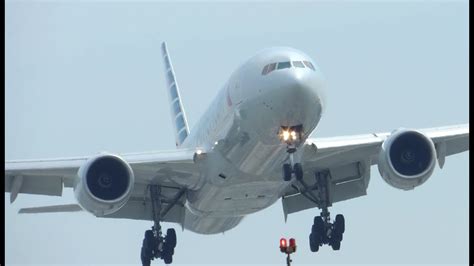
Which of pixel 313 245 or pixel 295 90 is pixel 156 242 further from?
pixel 295 90

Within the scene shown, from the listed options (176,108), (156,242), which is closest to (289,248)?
(156,242)

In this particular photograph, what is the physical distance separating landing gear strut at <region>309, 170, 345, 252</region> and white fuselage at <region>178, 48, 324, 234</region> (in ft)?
4.99

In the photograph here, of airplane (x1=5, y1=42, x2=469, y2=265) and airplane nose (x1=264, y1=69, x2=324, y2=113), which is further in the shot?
airplane (x1=5, y1=42, x2=469, y2=265)

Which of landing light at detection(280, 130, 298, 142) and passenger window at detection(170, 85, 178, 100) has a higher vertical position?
passenger window at detection(170, 85, 178, 100)

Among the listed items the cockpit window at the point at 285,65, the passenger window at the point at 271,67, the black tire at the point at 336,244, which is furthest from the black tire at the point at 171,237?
the passenger window at the point at 271,67

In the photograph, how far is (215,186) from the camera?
2784cm

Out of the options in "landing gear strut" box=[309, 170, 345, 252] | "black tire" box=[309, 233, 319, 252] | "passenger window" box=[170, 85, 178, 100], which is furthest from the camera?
"passenger window" box=[170, 85, 178, 100]

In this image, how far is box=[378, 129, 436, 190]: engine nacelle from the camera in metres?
27.2

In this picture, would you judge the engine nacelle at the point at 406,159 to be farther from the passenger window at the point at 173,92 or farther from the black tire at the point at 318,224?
the passenger window at the point at 173,92

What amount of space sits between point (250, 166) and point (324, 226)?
15.8 feet

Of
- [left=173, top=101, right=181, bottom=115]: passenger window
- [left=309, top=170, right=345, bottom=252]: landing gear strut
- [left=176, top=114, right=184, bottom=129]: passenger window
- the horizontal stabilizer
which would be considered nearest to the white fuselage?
[left=309, top=170, right=345, bottom=252]: landing gear strut

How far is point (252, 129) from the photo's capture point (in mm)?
25109

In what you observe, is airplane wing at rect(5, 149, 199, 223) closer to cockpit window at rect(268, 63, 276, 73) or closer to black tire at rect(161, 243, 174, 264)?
black tire at rect(161, 243, 174, 264)

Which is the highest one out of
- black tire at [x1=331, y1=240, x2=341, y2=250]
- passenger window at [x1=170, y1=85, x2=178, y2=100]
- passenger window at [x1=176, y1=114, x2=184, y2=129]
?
passenger window at [x1=170, y1=85, x2=178, y2=100]
